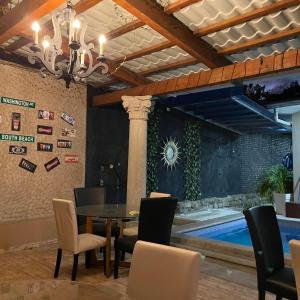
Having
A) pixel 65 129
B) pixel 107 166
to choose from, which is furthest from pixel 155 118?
pixel 65 129

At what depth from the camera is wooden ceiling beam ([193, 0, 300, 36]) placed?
285 centimetres

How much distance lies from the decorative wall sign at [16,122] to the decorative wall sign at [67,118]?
71 centimetres

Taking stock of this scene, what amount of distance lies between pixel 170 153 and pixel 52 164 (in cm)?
297

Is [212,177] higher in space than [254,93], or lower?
lower

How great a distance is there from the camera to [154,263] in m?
1.54

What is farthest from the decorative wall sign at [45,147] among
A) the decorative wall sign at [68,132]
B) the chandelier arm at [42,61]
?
the chandelier arm at [42,61]

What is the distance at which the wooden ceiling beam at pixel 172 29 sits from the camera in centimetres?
292

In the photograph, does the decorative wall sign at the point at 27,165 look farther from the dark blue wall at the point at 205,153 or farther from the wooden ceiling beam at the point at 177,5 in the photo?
the wooden ceiling beam at the point at 177,5

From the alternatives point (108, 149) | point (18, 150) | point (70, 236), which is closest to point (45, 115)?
point (18, 150)

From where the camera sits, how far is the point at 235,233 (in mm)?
6086

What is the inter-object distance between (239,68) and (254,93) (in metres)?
4.33

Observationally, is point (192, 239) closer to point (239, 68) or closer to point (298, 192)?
point (239, 68)

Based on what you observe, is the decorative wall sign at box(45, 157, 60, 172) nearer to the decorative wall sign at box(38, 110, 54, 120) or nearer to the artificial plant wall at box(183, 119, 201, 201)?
the decorative wall sign at box(38, 110, 54, 120)

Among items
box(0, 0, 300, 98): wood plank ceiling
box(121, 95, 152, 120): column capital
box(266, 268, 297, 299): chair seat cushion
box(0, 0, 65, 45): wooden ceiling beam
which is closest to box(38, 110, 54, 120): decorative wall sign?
box(0, 0, 300, 98): wood plank ceiling
